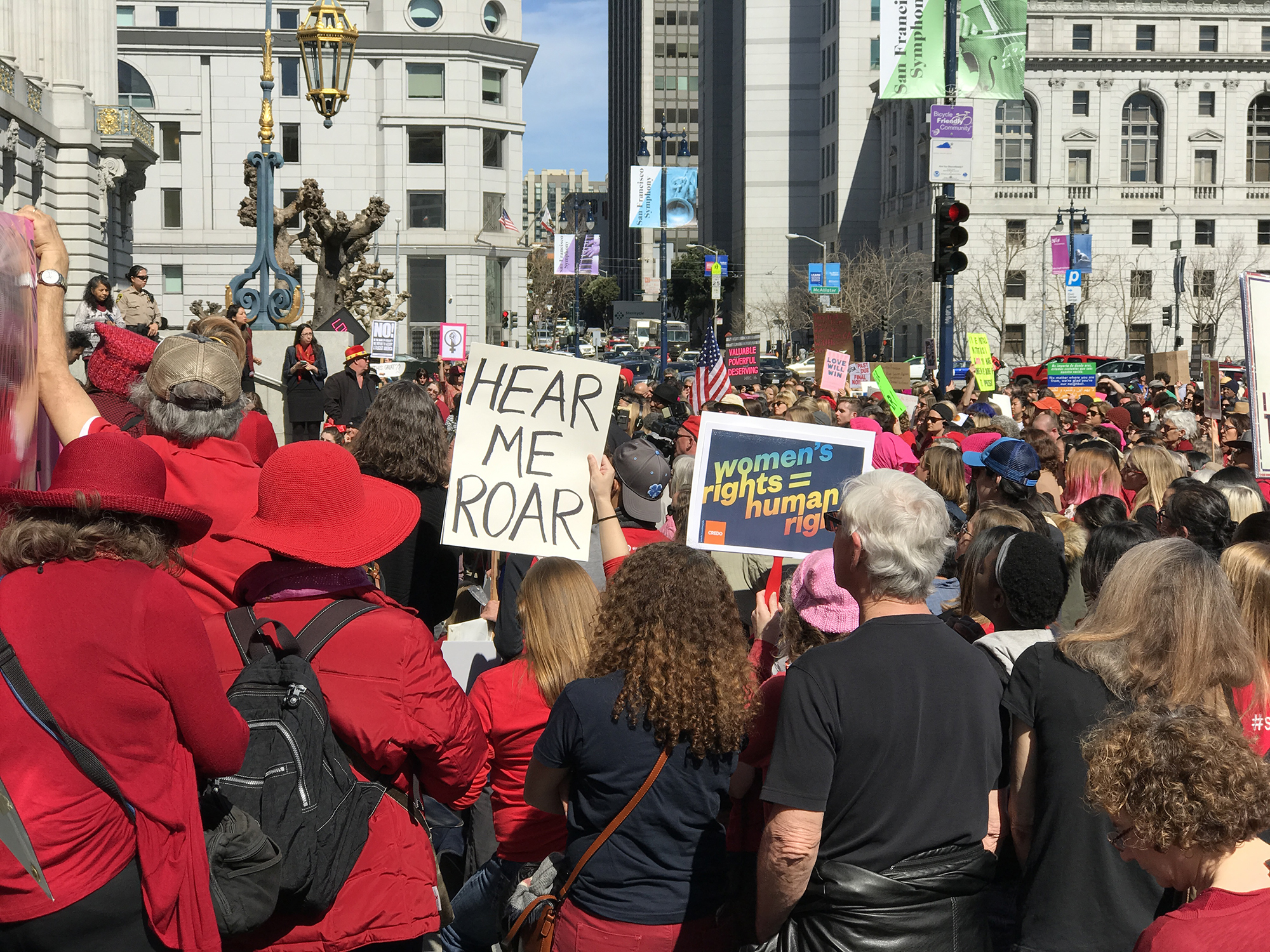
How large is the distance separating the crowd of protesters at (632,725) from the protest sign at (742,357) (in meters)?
14.8

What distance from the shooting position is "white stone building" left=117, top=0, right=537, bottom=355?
64.3 metres

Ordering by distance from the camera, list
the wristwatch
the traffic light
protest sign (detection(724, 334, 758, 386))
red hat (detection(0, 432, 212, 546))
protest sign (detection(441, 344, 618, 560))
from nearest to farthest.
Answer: red hat (detection(0, 432, 212, 546)), the wristwatch, protest sign (detection(441, 344, 618, 560)), the traffic light, protest sign (detection(724, 334, 758, 386))

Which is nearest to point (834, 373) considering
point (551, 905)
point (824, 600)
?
point (824, 600)

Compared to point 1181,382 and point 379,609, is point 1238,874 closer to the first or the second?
point 379,609

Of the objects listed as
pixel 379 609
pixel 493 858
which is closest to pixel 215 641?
pixel 379 609

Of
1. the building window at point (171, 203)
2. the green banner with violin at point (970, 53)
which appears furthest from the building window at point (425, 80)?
the green banner with violin at point (970, 53)

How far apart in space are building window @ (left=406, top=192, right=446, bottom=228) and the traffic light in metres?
53.5

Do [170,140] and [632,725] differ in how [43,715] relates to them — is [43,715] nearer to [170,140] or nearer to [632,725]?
[632,725]

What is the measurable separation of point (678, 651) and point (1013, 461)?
3.98m

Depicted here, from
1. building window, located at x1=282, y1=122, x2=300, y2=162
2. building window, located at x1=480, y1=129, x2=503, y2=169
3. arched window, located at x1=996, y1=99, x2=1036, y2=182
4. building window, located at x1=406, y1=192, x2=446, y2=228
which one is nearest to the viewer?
building window, located at x1=282, y1=122, x2=300, y2=162

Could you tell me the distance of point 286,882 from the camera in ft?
9.43

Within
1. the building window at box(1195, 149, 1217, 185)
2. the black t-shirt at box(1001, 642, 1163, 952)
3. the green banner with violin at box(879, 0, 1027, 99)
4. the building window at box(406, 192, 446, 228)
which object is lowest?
the black t-shirt at box(1001, 642, 1163, 952)

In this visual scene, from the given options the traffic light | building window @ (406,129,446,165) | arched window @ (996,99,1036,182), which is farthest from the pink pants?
arched window @ (996,99,1036,182)

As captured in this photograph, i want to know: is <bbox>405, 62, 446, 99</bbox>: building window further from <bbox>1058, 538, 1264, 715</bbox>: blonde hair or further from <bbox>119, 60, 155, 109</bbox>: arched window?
<bbox>1058, 538, 1264, 715</bbox>: blonde hair
